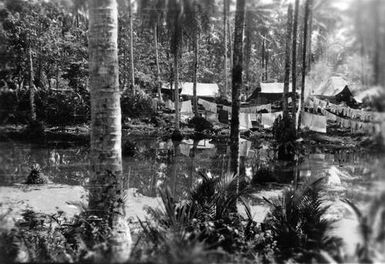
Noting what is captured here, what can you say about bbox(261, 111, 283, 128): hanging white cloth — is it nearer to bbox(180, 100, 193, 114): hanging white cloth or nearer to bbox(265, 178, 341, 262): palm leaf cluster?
bbox(180, 100, 193, 114): hanging white cloth

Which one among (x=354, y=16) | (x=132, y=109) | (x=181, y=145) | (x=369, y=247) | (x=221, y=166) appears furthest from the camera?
(x=132, y=109)

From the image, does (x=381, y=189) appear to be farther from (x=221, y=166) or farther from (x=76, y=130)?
(x=76, y=130)

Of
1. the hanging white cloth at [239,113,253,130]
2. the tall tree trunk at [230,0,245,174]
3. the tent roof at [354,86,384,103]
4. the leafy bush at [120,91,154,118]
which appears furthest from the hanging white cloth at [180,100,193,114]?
the tent roof at [354,86,384,103]

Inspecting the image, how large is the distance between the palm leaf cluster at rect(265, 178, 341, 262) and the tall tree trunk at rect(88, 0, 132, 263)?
6.69ft

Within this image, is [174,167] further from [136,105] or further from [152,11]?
[136,105]

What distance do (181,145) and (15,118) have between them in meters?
9.66

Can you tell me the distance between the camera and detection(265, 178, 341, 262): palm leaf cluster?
5.21 metres

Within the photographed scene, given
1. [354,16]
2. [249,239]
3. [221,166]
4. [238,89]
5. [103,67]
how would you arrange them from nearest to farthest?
[354,16], [103,67], [249,239], [238,89], [221,166]

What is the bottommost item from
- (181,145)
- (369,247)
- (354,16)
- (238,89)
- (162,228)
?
(181,145)

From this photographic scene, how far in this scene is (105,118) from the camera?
4.92 meters

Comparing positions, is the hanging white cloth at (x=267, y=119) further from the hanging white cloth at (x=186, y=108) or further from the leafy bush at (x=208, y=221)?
the leafy bush at (x=208, y=221)

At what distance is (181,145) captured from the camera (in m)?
20.4

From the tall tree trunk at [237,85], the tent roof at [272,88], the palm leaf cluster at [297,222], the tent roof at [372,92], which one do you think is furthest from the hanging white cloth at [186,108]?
the tent roof at [372,92]

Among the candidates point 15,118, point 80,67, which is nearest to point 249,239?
point 15,118
